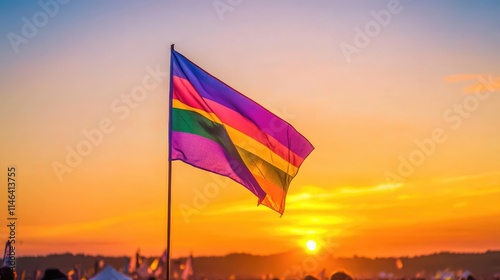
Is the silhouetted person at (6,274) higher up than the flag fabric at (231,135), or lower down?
lower down

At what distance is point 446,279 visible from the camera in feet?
196

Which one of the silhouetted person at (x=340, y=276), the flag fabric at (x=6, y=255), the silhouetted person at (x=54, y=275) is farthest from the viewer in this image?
the flag fabric at (x=6, y=255)

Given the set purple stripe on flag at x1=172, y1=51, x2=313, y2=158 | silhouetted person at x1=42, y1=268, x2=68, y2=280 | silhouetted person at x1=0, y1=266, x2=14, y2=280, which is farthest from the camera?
silhouetted person at x1=42, y1=268, x2=68, y2=280

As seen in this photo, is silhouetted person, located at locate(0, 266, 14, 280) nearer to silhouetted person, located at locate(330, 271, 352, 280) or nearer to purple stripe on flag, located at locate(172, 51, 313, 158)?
purple stripe on flag, located at locate(172, 51, 313, 158)

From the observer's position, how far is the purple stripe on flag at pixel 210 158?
24859 millimetres

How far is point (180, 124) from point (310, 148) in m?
3.72

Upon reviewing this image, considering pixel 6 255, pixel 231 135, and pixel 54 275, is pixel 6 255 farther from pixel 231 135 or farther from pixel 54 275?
pixel 231 135

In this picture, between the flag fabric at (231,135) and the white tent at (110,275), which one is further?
the white tent at (110,275)

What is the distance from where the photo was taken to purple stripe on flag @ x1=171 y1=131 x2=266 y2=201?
24.9m

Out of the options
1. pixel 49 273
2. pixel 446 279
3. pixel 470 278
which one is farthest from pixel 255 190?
pixel 446 279

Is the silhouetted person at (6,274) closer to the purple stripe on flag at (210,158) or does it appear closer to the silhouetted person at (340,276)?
the purple stripe on flag at (210,158)

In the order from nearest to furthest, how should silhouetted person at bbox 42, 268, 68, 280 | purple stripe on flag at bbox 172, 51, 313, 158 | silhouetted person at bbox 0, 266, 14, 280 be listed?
1. silhouetted person at bbox 0, 266, 14, 280
2. purple stripe on flag at bbox 172, 51, 313, 158
3. silhouetted person at bbox 42, 268, 68, 280

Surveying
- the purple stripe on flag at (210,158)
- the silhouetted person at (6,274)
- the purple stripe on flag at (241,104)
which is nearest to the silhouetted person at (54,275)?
the silhouetted person at (6,274)

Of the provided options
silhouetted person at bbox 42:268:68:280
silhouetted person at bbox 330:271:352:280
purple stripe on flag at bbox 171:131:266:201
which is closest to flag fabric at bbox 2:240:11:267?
silhouetted person at bbox 42:268:68:280
